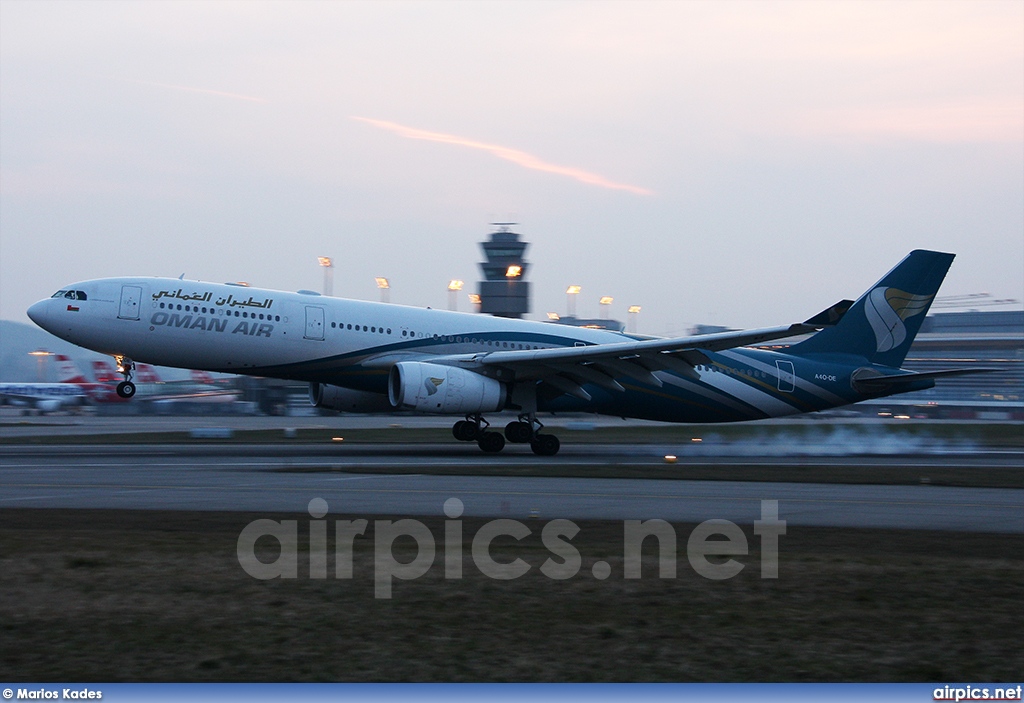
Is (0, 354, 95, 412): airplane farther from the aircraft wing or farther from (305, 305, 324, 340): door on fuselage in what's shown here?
the aircraft wing

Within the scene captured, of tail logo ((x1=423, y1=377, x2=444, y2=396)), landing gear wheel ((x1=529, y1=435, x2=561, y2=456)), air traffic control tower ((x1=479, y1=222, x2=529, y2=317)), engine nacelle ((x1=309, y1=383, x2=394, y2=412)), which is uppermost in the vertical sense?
air traffic control tower ((x1=479, y1=222, x2=529, y2=317))

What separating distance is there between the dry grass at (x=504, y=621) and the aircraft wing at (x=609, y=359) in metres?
18.4

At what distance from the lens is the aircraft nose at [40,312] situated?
30.6 m

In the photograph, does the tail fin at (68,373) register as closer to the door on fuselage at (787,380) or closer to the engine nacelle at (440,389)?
the engine nacelle at (440,389)

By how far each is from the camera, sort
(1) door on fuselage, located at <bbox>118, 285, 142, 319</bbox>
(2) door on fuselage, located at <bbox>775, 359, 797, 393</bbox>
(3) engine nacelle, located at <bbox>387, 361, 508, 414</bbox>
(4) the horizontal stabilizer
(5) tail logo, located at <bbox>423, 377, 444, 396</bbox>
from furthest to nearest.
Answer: (2) door on fuselage, located at <bbox>775, 359, 797, 393</bbox>
(5) tail logo, located at <bbox>423, 377, 444, 396</bbox>
(3) engine nacelle, located at <bbox>387, 361, 508, 414</bbox>
(1) door on fuselage, located at <bbox>118, 285, 142, 319</bbox>
(4) the horizontal stabilizer

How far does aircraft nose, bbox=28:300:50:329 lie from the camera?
100 feet

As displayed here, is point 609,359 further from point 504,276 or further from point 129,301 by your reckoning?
point 504,276

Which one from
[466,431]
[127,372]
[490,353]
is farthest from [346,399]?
[127,372]

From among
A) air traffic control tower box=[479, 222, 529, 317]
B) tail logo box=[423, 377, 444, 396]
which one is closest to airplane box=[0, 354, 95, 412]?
air traffic control tower box=[479, 222, 529, 317]

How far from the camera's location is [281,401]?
77.4 metres

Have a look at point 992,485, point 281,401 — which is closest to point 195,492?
point 992,485

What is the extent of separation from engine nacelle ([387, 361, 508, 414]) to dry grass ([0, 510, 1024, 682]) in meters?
18.1

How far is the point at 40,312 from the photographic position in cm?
3075

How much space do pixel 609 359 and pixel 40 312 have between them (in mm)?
17067
